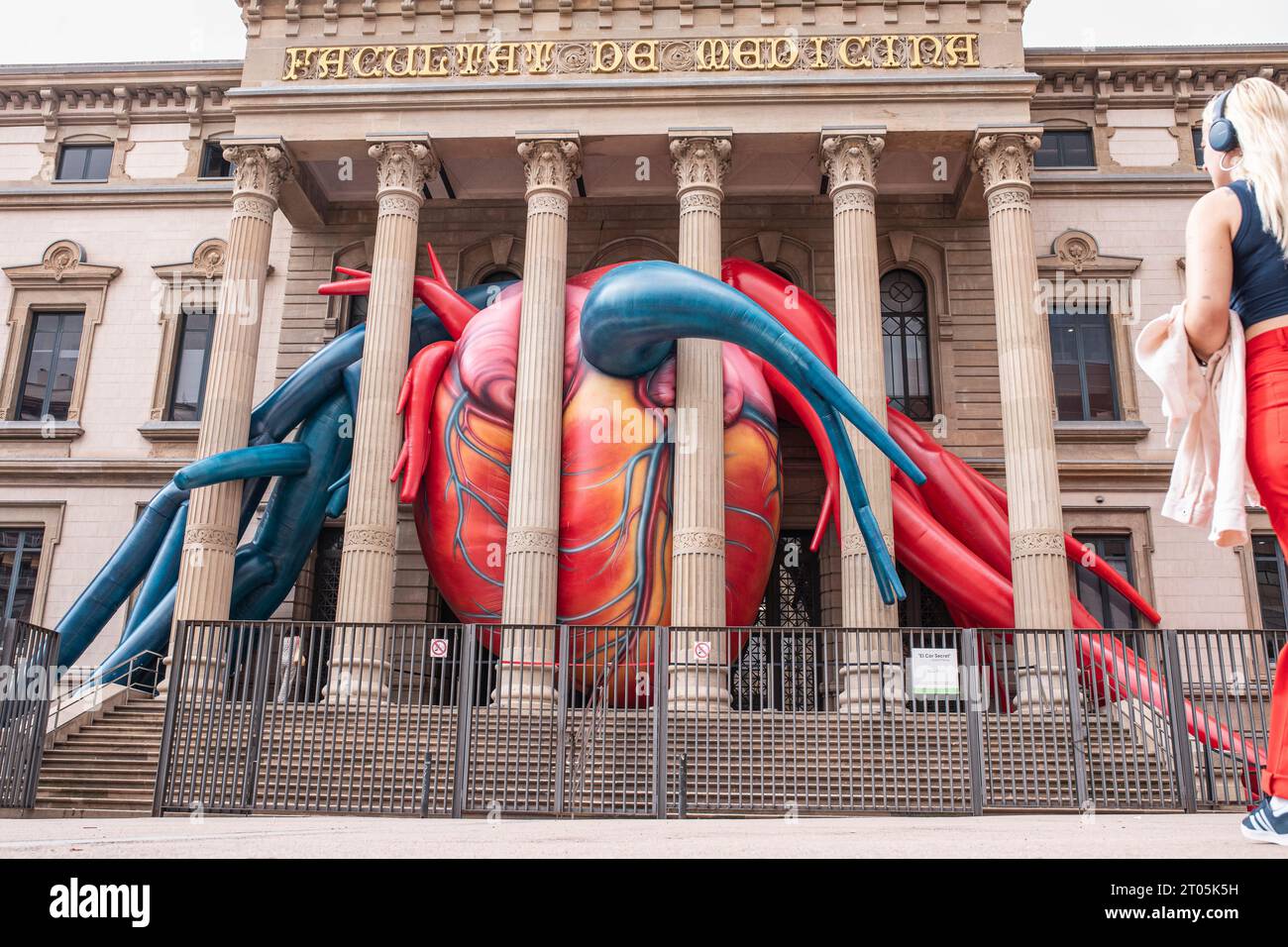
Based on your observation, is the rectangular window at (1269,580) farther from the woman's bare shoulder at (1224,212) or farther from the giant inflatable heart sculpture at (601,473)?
the woman's bare shoulder at (1224,212)

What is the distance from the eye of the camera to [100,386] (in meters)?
24.8

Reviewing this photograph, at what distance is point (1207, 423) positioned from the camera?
4.60 m

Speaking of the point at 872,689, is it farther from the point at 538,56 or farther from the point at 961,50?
the point at 538,56

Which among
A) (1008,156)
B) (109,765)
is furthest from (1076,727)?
(109,765)

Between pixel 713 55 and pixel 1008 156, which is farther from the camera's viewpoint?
pixel 713 55

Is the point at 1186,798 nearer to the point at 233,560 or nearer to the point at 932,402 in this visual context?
the point at 932,402

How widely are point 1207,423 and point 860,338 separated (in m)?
14.7

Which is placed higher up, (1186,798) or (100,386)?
(100,386)

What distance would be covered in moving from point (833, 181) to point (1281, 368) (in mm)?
16765

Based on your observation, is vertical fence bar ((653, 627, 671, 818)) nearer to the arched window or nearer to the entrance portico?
the entrance portico

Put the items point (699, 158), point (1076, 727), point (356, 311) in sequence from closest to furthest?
point (1076, 727), point (699, 158), point (356, 311)

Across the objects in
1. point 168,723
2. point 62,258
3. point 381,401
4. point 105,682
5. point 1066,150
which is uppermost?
point 1066,150

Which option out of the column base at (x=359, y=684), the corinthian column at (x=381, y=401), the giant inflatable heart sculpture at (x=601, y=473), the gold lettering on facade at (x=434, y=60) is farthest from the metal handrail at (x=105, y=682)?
the gold lettering on facade at (x=434, y=60)

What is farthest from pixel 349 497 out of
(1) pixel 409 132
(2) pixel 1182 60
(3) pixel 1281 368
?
(2) pixel 1182 60
